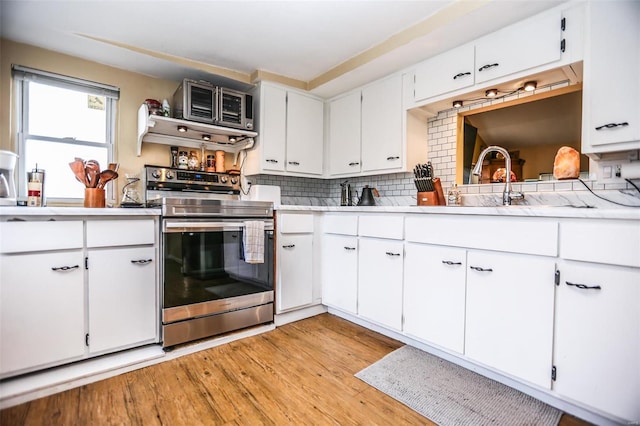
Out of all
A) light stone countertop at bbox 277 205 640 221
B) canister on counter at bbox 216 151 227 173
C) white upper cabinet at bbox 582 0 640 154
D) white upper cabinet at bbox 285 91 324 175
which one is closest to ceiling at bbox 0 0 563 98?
white upper cabinet at bbox 582 0 640 154

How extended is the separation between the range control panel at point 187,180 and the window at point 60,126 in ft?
1.30

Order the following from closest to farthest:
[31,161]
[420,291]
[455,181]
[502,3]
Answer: [502,3] < [420,291] < [31,161] < [455,181]

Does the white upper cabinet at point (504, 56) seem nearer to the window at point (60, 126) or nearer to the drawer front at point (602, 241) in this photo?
the drawer front at point (602, 241)

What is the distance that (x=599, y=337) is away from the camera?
4.51 ft

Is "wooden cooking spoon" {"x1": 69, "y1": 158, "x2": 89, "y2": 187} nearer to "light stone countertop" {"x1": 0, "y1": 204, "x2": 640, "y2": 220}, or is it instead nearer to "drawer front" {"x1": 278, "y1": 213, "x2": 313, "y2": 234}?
"light stone countertop" {"x1": 0, "y1": 204, "x2": 640, "y2": 220}

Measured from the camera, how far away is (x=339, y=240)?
274cm

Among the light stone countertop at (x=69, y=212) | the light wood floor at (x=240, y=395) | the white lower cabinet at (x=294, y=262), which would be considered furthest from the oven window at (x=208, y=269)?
the light wood floor at (x=240, y=395)

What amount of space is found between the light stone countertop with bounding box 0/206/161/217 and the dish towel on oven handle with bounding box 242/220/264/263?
0.64m

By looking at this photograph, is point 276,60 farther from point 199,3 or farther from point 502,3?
point 502,3

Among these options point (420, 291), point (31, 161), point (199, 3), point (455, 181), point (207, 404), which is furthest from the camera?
point (455, 181)

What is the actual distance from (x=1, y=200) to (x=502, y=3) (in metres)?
3.13

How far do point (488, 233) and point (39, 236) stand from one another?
253 cm

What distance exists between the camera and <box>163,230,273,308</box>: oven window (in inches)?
83.1

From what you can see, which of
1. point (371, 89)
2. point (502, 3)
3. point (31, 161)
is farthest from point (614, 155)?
point (31, 161)
